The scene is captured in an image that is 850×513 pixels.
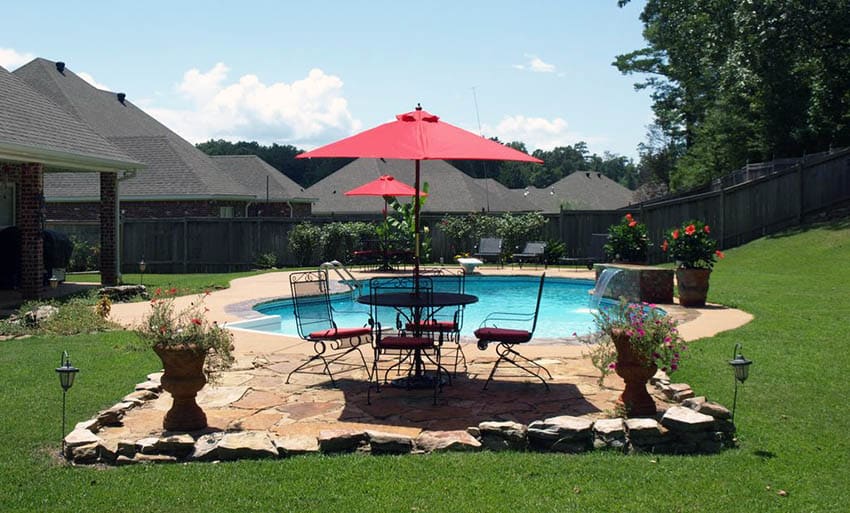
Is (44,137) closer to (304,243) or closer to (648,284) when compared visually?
(304,243)

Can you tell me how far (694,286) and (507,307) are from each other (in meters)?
4.42

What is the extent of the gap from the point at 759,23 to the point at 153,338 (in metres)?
22.0

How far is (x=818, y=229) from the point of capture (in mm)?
19672

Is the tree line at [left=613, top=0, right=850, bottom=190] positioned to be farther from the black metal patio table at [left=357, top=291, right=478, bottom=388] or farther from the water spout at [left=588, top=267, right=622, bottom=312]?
the black metal patio table at [left=357, top=291, right=478, bottom=388]

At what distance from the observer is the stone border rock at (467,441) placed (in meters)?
5.18

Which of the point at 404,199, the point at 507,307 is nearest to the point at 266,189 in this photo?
the point at 404,199

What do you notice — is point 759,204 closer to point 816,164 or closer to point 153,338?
point 816,164

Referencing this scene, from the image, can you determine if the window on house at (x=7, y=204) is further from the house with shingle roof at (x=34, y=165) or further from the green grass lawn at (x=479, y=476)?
the green grass lawn at (x=479, y=476)

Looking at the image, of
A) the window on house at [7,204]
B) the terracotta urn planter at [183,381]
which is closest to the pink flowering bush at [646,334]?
the terracotta urn planter at [183,381]

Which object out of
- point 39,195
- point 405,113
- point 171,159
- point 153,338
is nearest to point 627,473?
point 153,338

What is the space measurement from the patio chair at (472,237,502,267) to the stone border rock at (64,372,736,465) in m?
17.5

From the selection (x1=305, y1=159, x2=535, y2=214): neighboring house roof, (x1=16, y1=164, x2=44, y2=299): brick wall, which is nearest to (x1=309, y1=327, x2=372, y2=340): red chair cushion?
(x1=16, y1=164, x2=44, y2=299): brick wall

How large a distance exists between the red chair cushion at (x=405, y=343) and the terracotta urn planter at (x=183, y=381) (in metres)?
1.67

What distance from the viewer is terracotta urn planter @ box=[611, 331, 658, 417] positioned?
19.6 ft
